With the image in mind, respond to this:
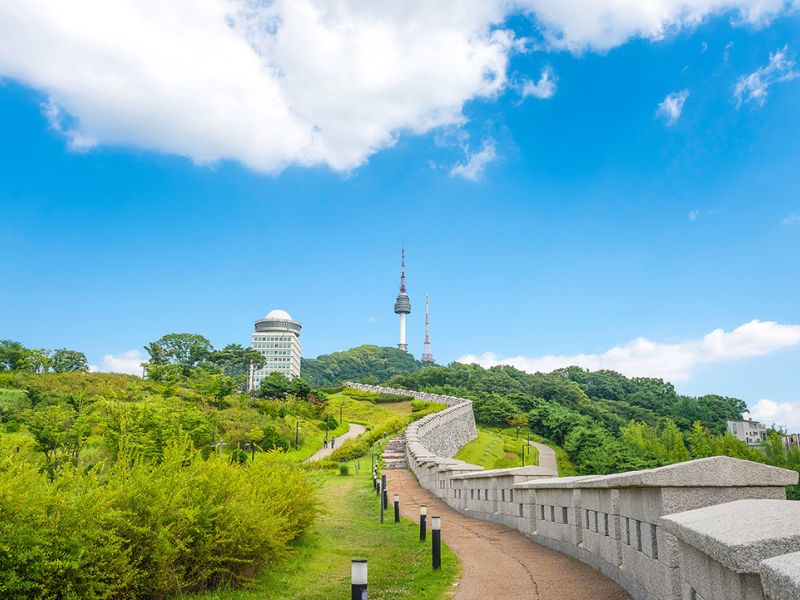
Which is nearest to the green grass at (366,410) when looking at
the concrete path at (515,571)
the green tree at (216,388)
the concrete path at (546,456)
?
the concrete path at (546,456)

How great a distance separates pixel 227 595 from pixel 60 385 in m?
48.7

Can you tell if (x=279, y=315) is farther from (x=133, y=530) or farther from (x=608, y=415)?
(x=133, y=530)

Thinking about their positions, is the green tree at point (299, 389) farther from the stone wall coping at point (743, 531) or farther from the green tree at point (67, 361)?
the stone wall coping at point (743, 531)

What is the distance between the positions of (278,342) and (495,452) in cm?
10709

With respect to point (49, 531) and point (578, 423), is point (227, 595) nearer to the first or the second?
point (49, 531)

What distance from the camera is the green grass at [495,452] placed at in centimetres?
4453

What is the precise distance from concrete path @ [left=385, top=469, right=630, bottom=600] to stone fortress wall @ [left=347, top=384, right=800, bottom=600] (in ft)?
0.68

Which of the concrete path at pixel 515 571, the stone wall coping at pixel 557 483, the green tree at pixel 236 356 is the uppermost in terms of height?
the green tree at pixel 236 356

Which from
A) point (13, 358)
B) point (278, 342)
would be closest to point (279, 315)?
point (278, 342)

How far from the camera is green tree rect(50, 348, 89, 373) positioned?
67438mm

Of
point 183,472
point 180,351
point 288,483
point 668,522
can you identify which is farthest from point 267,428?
point 180,351

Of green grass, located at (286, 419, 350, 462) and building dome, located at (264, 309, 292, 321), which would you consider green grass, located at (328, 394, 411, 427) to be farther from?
building dome, located at (264, 309, 292, 321)

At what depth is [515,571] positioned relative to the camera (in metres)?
9.06

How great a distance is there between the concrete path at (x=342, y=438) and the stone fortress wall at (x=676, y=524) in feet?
95.9
